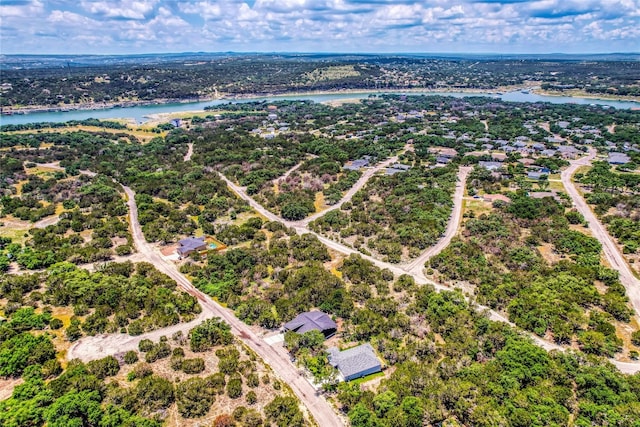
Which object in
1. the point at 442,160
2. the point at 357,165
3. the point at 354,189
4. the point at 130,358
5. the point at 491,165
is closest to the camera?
the point at 130,358

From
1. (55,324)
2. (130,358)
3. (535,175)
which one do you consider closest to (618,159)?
(535,175)

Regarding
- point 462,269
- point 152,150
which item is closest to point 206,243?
point 462,269

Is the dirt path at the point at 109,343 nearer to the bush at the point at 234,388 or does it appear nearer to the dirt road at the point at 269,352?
the dirt road at the point at 269,352

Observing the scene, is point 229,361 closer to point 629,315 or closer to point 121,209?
point 629,315

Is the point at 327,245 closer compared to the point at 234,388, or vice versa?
the point at 234,388

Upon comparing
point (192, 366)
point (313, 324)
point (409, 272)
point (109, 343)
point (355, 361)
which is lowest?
point (409, 272)

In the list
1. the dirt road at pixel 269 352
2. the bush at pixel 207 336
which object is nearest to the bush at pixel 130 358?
the bush at pixel 207 336

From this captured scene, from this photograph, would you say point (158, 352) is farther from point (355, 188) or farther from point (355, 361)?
point (355, 188)

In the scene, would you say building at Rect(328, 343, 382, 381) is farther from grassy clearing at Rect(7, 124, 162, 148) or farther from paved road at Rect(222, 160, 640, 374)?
grassy clearing at Rect(7, 124, 162, 148)
